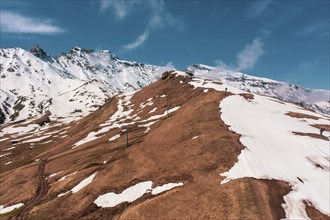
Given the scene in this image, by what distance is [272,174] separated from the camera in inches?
2008

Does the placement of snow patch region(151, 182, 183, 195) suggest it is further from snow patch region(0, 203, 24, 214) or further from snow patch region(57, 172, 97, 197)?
snow patch region(0, 203, 24, 214)

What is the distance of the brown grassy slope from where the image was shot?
44250 millimetres

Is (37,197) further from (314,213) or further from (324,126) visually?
(324,126)

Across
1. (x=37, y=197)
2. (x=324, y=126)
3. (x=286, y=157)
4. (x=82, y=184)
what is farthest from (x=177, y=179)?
(x=324, y=126)

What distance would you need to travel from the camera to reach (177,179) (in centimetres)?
5588

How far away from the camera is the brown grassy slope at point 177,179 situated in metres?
44.2

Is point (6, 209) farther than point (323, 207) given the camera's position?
Yes

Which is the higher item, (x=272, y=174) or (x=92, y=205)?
(x=272, y=174)

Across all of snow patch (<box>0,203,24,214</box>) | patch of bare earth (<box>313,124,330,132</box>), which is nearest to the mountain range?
snow patch (<box>0,203,24,214</box>)

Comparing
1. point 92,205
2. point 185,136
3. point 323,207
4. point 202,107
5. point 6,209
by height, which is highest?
point 202,107

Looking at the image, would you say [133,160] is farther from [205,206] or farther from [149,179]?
[205,206]

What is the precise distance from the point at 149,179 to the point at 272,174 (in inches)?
882

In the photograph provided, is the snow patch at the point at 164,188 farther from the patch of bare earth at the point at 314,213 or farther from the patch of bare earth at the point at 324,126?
the patch of bare earth at the point at 324,126

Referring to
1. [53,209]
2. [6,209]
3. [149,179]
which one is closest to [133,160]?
[149,179]
